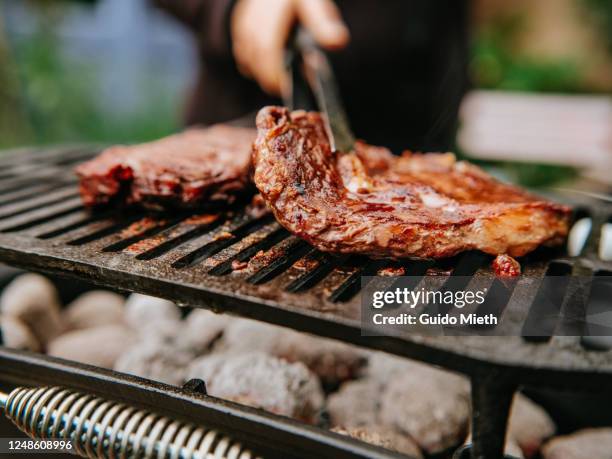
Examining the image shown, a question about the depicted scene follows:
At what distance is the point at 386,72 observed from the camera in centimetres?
447

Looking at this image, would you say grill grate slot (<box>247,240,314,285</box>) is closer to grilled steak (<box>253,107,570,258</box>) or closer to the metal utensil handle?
grilled steak (<box>253,107,570,258</box>)

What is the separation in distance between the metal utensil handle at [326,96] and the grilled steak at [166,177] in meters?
0.36

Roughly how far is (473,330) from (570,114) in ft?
27.3

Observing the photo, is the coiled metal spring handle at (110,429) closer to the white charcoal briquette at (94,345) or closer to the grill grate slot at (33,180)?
the white charcoal briquette at (94,345)

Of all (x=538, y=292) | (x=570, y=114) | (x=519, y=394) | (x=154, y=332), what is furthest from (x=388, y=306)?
(x=570, y=114)

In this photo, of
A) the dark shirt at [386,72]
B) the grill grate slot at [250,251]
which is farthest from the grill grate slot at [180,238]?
the dark shirt at [386,72]

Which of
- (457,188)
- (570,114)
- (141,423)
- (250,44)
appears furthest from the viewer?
(570,114)

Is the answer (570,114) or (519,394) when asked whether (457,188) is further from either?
(570,114)

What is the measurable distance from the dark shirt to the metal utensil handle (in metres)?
1.08

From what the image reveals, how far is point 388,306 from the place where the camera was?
56.3 inches

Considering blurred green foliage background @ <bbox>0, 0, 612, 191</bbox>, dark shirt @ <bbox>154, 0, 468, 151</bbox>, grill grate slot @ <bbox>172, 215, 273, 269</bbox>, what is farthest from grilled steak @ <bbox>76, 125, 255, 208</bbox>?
blurred green foliage background @ <bbox>0, 0, 612, 191</bbox>

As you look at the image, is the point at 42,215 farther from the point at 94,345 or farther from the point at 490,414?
the point at 490,414

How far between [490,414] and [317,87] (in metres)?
1.66

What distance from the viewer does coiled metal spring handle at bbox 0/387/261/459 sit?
1460 mm
